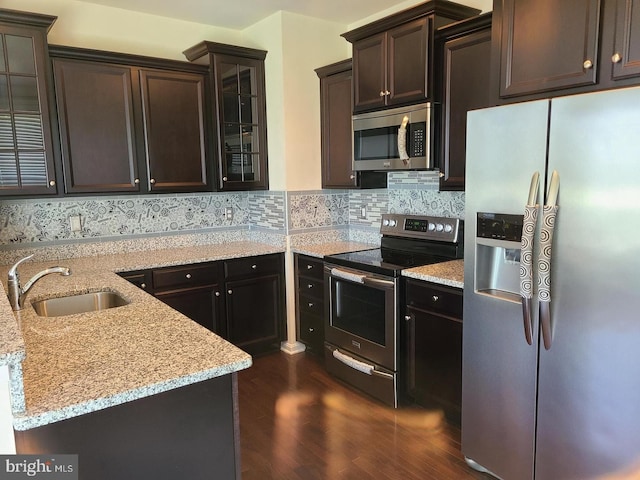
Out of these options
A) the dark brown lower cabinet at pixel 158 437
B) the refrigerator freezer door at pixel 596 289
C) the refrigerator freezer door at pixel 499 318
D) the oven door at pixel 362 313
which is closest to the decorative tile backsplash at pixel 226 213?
the oven door at pixel 362 313

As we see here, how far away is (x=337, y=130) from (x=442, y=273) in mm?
1645

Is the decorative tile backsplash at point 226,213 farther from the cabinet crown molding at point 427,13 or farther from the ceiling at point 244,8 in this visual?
the ceiling at point 244,8

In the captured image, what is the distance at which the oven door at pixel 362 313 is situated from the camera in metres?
2.88

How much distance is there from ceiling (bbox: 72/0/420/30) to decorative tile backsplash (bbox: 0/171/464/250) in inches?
A: 51.7

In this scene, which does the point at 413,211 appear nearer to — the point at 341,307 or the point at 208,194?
the point at 341,307

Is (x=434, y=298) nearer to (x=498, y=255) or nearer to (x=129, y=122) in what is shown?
(x=498, y=255)

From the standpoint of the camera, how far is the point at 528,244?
1838 mm

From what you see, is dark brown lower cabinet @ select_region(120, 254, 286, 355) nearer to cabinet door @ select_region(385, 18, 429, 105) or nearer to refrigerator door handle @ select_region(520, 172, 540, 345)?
cabinet door @ select_region(385, 18, 429, 105)

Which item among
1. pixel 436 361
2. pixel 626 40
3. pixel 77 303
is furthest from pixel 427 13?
pixel 77 303

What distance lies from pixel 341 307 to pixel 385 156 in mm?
1088

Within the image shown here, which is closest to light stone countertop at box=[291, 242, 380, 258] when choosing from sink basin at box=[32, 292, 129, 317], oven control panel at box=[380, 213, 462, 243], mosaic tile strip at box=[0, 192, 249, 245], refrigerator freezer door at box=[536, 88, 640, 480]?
oven control panel at box=[380, 213, 462, 243]

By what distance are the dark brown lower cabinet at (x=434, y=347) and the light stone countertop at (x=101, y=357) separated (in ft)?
4.43

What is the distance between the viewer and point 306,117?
388 cm

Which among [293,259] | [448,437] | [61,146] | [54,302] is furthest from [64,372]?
[293,259]
